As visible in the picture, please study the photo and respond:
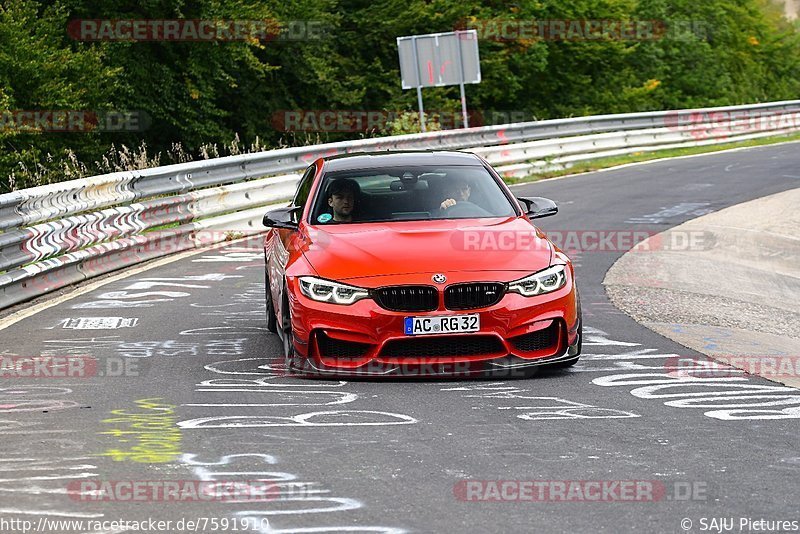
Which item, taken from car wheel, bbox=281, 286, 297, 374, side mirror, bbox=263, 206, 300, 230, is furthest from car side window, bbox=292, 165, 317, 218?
car wheel, bbox=281, 286, 297, 374

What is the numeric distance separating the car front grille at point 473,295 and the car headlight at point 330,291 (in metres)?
0.53

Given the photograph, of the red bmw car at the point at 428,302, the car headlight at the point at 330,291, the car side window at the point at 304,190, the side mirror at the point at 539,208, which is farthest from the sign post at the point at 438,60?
the car headlight at the point at 330,291

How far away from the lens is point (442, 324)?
873 cm

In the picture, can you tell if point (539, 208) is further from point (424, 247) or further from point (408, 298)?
point (408, 298)

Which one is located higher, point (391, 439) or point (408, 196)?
point (408, 196)

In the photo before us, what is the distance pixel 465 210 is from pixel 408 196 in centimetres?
44

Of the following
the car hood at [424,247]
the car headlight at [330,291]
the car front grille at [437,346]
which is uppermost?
the car hood at [424,247]

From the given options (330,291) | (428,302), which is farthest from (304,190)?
(428,302)

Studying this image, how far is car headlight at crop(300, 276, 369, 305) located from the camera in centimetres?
881

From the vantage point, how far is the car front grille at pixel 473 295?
346 inches

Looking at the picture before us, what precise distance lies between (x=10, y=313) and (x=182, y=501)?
717cm

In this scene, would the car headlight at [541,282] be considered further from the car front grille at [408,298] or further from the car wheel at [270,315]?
the car wheel at [270,315]

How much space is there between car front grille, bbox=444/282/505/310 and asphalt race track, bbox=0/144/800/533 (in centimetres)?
50

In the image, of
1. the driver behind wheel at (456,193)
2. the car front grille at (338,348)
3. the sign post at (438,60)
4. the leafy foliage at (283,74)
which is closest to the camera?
the car front grille at (338,348)
